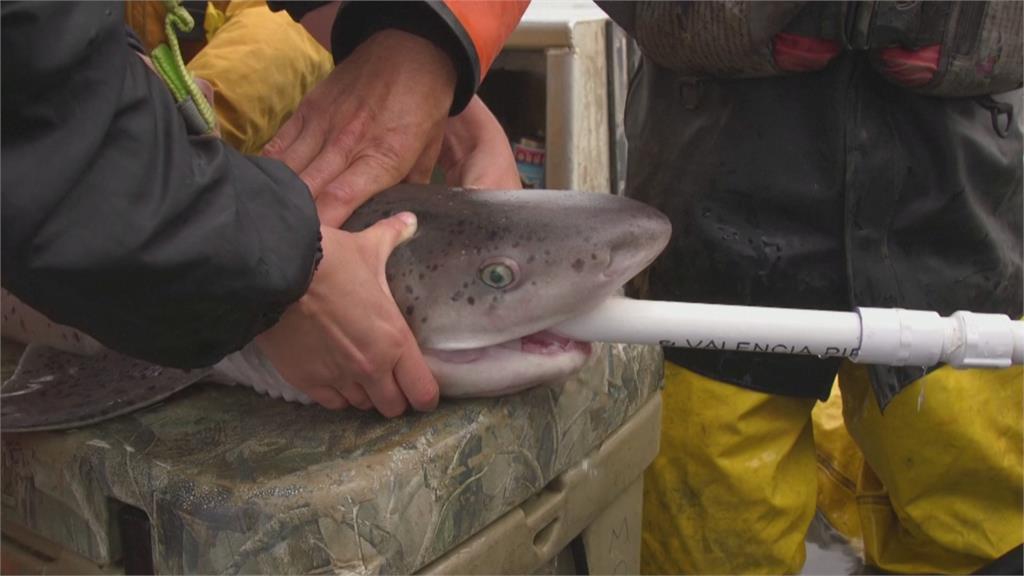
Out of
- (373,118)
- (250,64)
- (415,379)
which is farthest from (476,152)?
(250,64)

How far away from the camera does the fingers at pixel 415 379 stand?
927 mm

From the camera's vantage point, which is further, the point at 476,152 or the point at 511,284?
the point at 476,152

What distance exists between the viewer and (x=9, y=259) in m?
0.61

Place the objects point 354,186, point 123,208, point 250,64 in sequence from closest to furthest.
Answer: point 123,208, point 354,186, point 250,64

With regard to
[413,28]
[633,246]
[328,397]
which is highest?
[413,28]

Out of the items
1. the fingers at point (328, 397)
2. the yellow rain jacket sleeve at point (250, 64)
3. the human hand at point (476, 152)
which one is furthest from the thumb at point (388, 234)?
the yellow rain jacket sleeve at point (250, 64)

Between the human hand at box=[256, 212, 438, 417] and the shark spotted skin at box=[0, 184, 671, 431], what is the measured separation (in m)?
0.04

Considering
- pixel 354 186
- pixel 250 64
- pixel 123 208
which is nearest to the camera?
pixel 123 208

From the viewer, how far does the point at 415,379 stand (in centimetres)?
94

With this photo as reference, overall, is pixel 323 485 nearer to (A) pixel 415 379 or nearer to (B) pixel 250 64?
(A) pixel 415 379

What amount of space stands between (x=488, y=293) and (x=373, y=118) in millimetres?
246

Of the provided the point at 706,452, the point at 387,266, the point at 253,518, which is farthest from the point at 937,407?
the point at 253,518

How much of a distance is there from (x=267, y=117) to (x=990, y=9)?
1.21 meters

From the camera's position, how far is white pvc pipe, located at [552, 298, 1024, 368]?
3.02 ft
